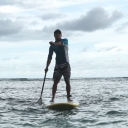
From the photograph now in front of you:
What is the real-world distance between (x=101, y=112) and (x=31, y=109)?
7.26 ft

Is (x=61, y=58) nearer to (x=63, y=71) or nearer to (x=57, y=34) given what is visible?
(x=63, y=71)

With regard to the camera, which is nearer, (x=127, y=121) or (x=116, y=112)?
(x=127, y=121)

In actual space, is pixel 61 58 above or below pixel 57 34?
below

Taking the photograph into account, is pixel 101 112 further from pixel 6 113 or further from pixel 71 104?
pixel 6 113

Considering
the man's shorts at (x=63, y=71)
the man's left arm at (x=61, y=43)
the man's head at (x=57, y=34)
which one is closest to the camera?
the man's left arm at (x=61, y=43)

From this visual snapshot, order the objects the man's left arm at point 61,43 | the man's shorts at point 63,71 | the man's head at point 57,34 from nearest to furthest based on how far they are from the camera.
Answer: the man's left arm at point 61,43
the man's head at point 57,34
the man's shorts at point 63,71

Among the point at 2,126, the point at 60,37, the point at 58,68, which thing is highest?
the point at 60,37

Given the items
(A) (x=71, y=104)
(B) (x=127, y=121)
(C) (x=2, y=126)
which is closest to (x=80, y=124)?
(B) (x=127, y=121)

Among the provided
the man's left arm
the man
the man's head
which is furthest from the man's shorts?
the man's head

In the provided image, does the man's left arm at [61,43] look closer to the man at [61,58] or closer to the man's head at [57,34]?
the man at [61,58]

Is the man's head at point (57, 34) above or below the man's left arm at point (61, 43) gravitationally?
above

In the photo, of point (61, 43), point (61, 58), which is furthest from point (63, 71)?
point (61, 43)

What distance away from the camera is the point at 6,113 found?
917 cm

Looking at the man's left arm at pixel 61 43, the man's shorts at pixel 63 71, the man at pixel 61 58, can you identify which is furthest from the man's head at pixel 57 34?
the man's shorts at pixel 63 71
